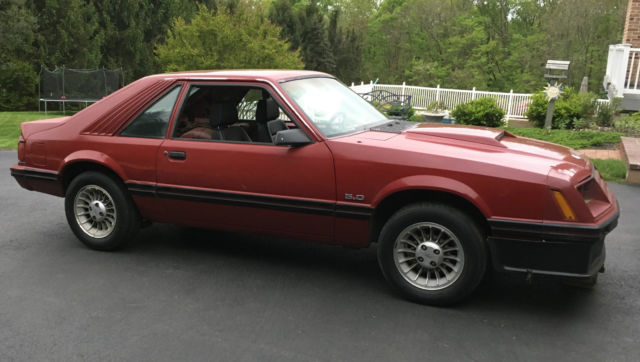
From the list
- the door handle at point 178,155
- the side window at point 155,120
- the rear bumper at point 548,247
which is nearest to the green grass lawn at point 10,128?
the side window at point 155,120

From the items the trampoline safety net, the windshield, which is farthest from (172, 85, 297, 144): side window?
the trampoline safety net

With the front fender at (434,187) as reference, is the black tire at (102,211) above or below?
below

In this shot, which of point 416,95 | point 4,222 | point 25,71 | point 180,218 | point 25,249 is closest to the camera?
point 180,218

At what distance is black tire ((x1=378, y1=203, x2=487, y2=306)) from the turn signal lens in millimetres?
578

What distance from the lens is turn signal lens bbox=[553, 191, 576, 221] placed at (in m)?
3.79

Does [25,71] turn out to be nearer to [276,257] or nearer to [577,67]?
[276,257]

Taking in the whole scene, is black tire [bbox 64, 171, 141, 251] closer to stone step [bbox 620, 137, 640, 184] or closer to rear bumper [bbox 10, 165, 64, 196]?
rear bumper [bbox 10, 165, 64, 196]

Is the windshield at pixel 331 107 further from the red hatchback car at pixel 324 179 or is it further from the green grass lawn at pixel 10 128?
the green grass lawn at pixel 10 128

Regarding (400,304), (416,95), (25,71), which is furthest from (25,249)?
(416,95)

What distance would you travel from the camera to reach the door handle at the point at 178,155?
4938 mm

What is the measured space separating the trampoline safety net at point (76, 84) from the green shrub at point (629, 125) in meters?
16.6

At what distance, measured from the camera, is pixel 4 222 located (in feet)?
21.3

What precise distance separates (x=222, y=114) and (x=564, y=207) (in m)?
3.09

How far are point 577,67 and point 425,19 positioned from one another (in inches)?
585
